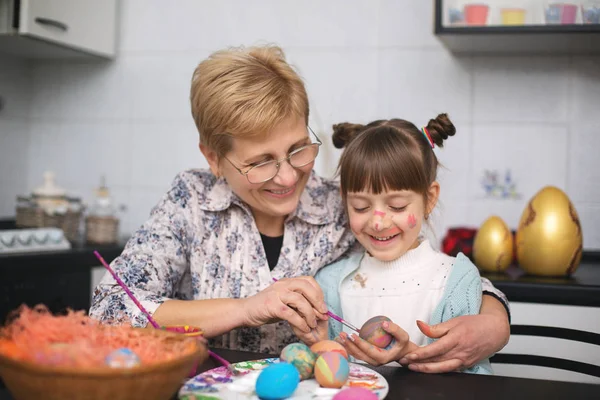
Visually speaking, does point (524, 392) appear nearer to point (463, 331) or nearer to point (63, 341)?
point (463, 331)

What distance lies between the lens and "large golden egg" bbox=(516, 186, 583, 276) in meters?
1.88

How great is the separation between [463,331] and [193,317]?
48 centimetres

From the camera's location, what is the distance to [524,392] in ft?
2.84

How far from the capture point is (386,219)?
131cm

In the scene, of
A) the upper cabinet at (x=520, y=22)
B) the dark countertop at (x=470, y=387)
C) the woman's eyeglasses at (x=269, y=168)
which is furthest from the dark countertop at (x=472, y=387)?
the upper cabinet at (x=520, y=22)

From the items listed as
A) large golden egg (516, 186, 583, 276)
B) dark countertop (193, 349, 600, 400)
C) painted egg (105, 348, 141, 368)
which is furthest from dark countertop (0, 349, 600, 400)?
large golden egg (516, 186, 583, 276)

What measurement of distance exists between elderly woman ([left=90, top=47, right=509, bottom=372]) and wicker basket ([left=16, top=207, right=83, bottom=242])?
41.2 inches

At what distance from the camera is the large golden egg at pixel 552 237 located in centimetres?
188

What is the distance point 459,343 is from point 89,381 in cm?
66

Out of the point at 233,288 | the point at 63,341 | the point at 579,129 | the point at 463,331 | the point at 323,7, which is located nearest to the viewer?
the point at 63,341

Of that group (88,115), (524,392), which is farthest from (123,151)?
(524,392)

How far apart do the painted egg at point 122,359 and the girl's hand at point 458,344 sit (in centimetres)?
49

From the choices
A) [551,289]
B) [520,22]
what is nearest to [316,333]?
[551,289]

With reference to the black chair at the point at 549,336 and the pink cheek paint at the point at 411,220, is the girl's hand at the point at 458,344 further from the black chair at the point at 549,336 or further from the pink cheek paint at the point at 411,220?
the black chair at the point at 549,336
